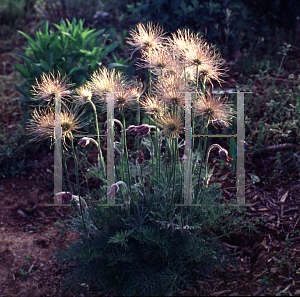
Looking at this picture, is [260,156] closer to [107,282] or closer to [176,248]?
[176,248]

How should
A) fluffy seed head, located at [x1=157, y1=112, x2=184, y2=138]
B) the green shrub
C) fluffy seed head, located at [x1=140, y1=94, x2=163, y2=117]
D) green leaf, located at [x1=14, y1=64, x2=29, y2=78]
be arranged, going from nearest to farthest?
fluffy seed head, located at [x1=157, y1=112, x2=184, y2=138]
fluffy seed head, located at [x1=140, y1=94, x2=163, y2=117]
the green shrub
green leaf, located at [x1=14, y1=64, x2=29, y2=78]

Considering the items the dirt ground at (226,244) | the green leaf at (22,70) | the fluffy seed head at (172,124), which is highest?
the green leaf at (22,70)

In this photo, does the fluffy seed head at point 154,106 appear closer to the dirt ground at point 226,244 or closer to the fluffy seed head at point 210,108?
the fluffy seed head at point 210,108

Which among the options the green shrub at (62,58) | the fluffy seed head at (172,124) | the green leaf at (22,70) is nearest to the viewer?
the fluffy seed head at (172,124)

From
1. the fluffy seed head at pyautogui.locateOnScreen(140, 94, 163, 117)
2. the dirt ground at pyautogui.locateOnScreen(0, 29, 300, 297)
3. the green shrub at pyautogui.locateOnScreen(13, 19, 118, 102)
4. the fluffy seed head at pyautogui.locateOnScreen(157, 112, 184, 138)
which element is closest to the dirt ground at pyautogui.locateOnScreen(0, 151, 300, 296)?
the dirt ground at pyautogui.locateOnScreen(0, 29, 300, 297)

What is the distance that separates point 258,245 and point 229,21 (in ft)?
11.1

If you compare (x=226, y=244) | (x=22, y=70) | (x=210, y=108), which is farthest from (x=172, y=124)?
(x=22, y=70)

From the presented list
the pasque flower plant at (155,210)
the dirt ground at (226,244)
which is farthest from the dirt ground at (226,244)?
the pasque flower plant at (155,210)

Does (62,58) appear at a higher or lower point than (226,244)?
higher

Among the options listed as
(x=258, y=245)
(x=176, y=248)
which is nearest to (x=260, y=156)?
(x=258, y=245)

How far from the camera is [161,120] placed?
76.1 inches

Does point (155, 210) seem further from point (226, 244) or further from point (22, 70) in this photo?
point (22, 70)

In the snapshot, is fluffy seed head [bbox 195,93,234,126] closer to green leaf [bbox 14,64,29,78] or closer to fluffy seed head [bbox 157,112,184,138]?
fluffy seed head [bbox 157,112,184,138]

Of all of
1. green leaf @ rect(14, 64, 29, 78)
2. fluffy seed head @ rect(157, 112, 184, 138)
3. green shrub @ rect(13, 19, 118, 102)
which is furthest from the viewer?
green leaf @ rect(14, 64, 29, 78)
